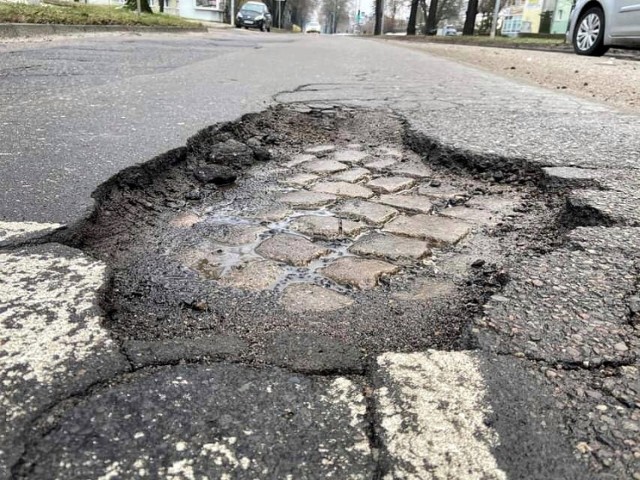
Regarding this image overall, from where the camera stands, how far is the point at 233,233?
7.16ft

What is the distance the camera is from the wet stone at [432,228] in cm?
215

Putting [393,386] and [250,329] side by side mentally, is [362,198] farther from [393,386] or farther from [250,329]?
[393,386]

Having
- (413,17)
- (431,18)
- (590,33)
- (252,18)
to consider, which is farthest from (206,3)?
(590,33)

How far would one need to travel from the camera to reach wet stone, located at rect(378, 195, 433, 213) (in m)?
2.48

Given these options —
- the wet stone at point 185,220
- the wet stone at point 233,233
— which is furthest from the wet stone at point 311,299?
the wet stone at point 185,220

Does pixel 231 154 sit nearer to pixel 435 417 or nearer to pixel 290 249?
pixel 290 249

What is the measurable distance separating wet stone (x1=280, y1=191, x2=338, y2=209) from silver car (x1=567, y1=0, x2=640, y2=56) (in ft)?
26.1

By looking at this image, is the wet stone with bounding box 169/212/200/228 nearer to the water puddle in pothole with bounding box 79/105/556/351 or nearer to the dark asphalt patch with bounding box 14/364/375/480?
the water puddle in pothole with bounding box 79/105/556/351

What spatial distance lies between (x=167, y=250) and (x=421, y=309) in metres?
0.97

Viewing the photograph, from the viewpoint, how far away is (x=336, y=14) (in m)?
103

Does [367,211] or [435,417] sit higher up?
[435,417]

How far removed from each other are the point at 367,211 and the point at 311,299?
911 mm

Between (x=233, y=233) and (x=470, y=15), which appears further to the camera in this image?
(x=470, y=15)

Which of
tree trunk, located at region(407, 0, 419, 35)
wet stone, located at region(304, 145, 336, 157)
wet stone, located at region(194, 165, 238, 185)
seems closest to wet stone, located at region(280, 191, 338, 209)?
wet stone, located at region(194, 165, 238, 185)
